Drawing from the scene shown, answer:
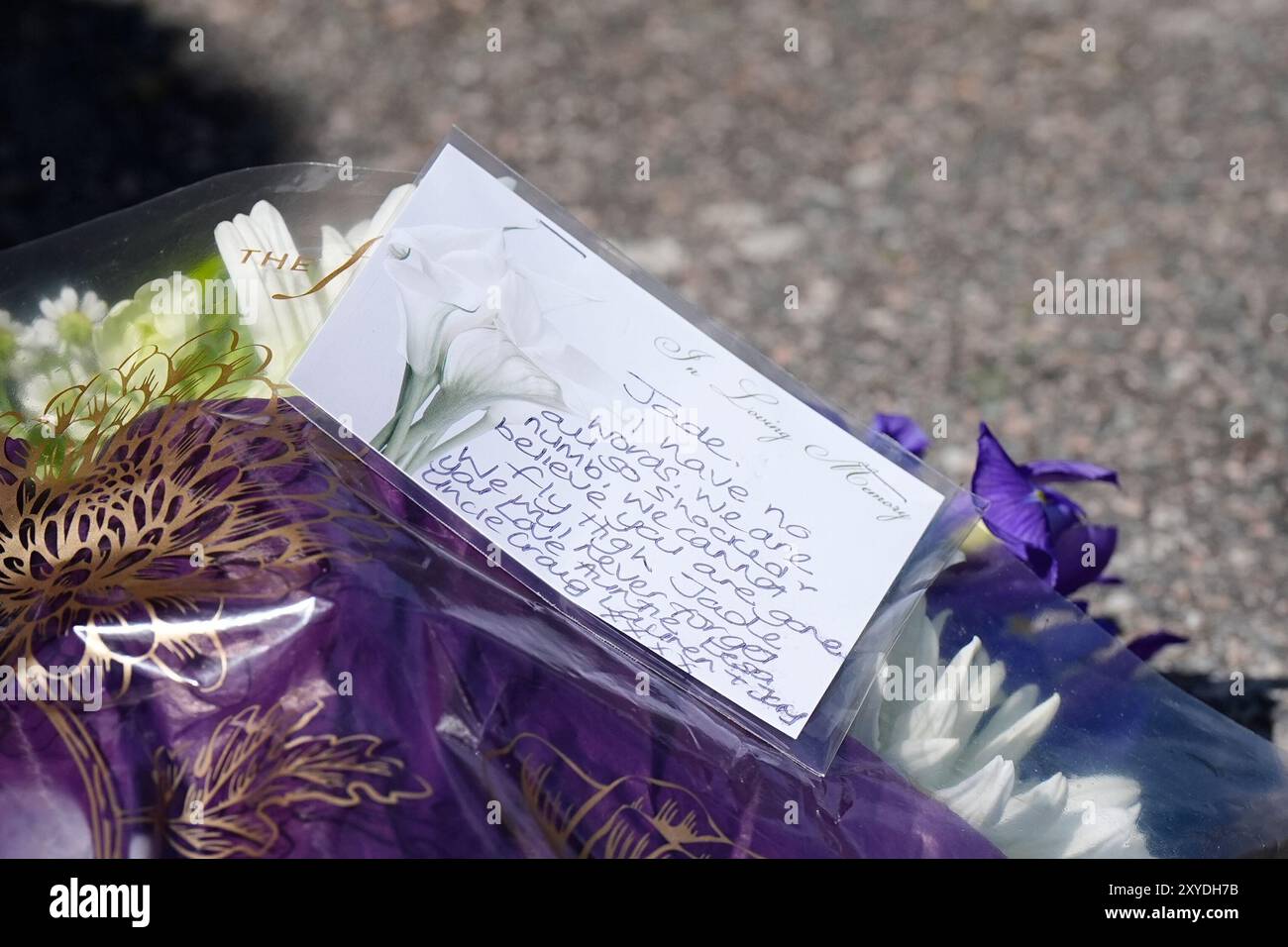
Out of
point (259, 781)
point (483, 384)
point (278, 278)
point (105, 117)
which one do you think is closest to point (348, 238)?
point (278, 278)

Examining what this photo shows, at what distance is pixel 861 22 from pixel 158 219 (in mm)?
2506

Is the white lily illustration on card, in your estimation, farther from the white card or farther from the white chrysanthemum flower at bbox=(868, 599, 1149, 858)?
the white chrysanthemum flower at bbox=(868, 599, 1149, 858)

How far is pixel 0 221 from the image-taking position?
2.61 meters

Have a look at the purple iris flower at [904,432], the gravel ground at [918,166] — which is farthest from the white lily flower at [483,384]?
the gravel ground at [918,166]

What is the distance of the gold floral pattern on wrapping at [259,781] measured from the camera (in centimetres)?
A: 64

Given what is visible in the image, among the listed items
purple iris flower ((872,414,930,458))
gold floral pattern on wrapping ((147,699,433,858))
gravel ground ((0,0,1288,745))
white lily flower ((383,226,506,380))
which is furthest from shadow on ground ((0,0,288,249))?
gold floral pattern on wrapping ((147,699,433,858))

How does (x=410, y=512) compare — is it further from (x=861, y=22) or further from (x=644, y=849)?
(x=861, y=22)

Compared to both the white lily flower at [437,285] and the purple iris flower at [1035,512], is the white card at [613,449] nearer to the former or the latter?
the white lily flower at [437,285]

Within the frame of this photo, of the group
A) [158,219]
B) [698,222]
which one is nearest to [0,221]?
[698,222]

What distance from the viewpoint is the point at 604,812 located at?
0.70 m

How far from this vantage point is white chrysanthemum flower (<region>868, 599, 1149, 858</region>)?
0.79 m

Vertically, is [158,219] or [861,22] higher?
[861,22]

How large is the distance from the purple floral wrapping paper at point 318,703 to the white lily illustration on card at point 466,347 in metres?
0.06

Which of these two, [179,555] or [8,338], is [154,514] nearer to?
[179,555]
